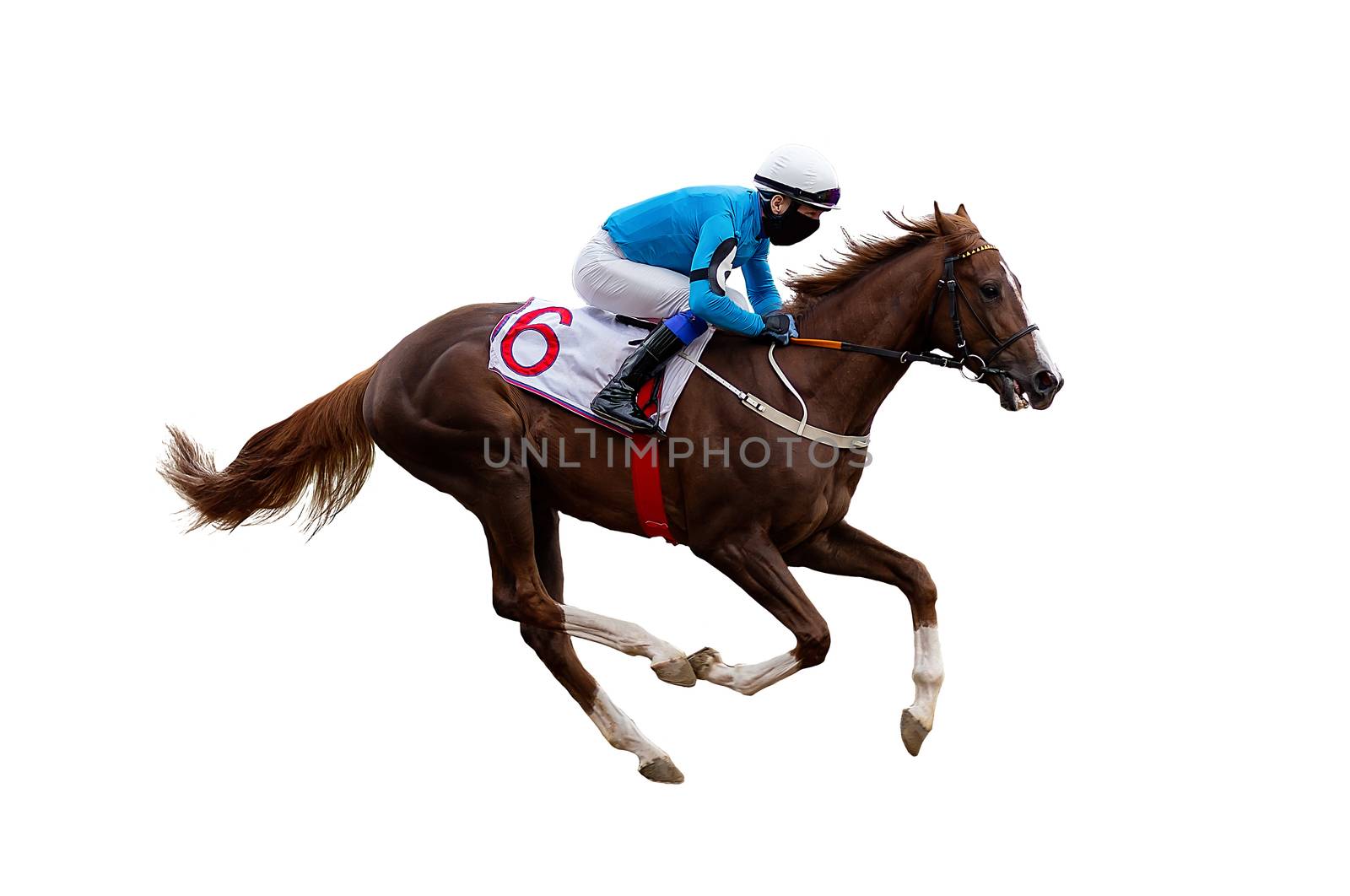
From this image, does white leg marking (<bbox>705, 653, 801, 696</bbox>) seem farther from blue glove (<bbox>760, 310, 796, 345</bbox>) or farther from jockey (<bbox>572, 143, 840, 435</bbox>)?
blue glove (<bbox>760, 310, 796, 345</bbox>)

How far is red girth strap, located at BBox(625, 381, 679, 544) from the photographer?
8414mm

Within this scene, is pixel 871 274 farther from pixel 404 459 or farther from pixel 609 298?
pixel 404 459

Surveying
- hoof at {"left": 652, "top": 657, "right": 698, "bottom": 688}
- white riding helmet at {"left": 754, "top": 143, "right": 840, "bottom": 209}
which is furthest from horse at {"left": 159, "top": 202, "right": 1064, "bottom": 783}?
white riding helmet at {"left": 754, "top": 143, "right": 840, "bottom": 209}

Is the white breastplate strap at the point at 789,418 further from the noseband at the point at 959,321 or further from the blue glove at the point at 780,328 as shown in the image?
the noseband at the point at 959,321

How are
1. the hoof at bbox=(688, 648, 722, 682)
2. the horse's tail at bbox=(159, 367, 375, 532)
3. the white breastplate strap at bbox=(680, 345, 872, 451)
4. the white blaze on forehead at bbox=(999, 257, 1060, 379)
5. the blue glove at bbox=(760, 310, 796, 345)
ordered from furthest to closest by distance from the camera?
the horse's tail at bbox=(159, 367, 375, 532)
the hoof at bbox=(688, 648, 722, 682)
the blue glove at bbox=(760, 310, 796, 345)
the white breastplate strap at bbox=(680, 345, 872, 451)
the white blaze on forehead at bbox=(999, 257, 1060, 379)

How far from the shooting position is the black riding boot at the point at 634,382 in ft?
27.5

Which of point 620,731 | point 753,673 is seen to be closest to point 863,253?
point 753,673

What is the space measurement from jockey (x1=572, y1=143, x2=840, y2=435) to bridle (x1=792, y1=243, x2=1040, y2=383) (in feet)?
2.11

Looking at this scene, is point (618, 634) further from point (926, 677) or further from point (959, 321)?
point (959, 321)

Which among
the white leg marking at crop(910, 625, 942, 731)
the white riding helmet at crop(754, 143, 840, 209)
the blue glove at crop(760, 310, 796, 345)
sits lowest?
the white leg marking at crop(910, 625, 942, 731)

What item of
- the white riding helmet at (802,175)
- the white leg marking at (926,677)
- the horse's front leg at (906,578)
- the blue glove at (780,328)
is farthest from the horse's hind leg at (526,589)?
the white riding helmet at (802,175)

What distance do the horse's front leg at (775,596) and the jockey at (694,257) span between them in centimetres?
72

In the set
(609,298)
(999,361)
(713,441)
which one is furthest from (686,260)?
(999,361)

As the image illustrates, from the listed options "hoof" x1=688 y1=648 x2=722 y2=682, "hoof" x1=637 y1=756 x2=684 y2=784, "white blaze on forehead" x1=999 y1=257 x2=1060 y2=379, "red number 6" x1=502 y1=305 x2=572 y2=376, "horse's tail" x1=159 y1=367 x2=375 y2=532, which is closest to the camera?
"white blaze on forehead" x1=999 y1=257 x2=1060 y2=379
